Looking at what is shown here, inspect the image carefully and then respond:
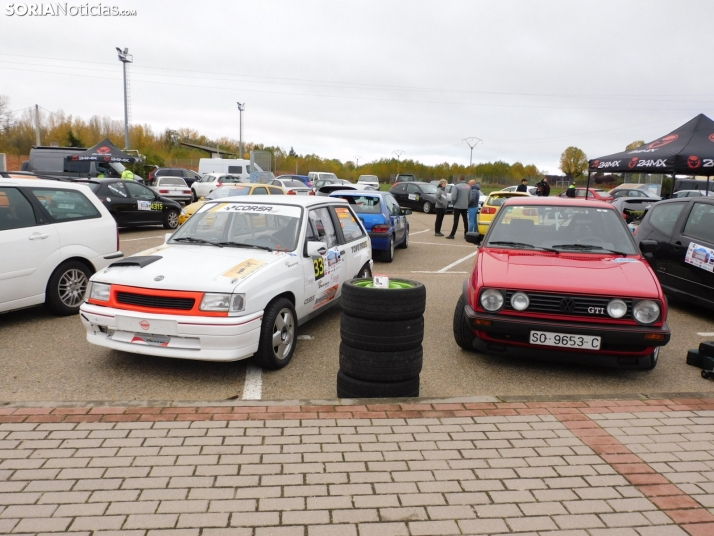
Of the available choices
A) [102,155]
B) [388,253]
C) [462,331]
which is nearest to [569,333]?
[462,331]

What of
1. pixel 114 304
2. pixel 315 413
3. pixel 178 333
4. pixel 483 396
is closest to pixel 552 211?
pixel 483 396

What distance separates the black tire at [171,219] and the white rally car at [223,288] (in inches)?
447

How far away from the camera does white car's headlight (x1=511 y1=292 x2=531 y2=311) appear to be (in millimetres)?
4996

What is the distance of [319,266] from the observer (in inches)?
238

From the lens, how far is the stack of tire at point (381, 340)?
4070 millimetres

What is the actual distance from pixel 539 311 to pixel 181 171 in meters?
33.5

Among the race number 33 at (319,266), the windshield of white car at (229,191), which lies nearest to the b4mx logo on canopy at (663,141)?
the windshield of white car at (229,191)

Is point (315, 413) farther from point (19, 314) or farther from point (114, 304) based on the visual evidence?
point (19, 314)

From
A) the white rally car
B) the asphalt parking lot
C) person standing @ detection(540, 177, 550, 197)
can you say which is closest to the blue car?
the asphalt parking lot

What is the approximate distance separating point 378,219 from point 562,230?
19.7 ft

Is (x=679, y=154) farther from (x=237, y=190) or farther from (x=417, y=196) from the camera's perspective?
(x=417, y=196)

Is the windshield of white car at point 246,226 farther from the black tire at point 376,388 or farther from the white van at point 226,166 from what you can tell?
the white van at point 226,166

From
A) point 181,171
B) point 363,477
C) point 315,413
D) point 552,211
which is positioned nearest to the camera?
point 363,477

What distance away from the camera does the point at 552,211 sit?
21.1 feet
